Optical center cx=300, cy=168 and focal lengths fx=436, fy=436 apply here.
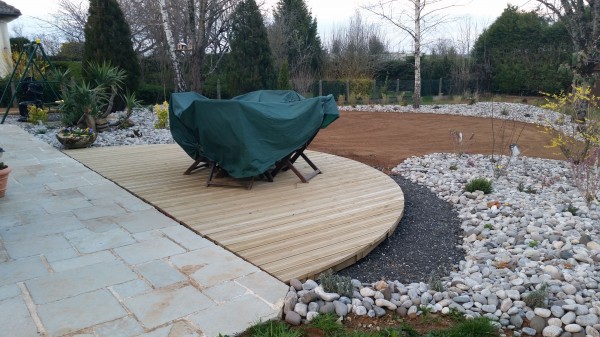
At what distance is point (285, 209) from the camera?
3.85m

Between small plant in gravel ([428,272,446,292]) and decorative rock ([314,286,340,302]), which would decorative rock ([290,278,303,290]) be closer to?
decorative rock ([314,286,340,302])

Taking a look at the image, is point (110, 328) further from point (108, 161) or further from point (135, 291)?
point (108, 161)

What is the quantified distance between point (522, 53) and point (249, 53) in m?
12.7

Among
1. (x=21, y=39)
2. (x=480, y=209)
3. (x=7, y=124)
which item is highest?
(x=21, y=39)

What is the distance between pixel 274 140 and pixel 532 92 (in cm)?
1714

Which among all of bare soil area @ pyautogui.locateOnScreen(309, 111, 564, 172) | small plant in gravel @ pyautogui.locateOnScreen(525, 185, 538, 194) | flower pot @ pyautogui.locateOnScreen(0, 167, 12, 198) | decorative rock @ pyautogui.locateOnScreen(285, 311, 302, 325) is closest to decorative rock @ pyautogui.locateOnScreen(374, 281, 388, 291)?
decorative rock @ pyautogui.locateOnScreen(285, 311, 302, 325)

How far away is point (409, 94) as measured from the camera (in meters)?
20.3

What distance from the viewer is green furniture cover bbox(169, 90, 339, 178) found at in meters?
4.24

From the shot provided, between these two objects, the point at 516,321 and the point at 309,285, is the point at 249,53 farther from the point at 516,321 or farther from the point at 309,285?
the point at 516,321

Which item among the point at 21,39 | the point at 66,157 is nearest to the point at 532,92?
the point at 66,157

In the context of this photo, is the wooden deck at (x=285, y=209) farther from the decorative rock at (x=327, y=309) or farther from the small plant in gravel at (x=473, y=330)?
the small plant in gravel at (x=473, y=330)

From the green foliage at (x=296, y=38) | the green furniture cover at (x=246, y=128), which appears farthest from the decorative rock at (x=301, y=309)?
the green foliage at (x=296, y=38)

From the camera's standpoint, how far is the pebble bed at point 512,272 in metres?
2.20

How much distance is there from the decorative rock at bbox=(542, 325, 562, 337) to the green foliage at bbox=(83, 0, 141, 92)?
1001cm
